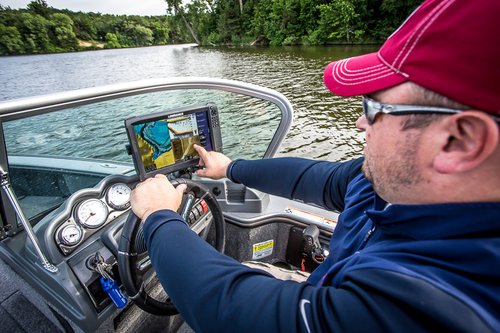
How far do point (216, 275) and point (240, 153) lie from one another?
1.84m

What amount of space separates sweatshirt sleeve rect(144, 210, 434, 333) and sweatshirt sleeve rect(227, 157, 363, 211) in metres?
0.60

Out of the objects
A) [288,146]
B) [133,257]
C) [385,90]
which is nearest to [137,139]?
[133,257]

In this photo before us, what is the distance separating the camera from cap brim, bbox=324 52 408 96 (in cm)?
57

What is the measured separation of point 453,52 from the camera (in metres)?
0.46

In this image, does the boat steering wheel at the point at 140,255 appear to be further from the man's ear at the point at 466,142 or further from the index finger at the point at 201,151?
the man's ear at the point at 466,142

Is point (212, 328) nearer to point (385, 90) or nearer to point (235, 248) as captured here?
point (385, 90)

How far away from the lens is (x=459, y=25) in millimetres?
450

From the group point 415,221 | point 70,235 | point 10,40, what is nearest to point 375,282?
point 415,221

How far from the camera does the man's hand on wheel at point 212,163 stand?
4.58ft

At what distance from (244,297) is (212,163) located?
2.99 feet

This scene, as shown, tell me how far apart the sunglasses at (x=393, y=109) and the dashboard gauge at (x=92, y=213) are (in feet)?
4.12

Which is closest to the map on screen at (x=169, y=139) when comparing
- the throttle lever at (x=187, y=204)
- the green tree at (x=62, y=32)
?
the throttle lever at (x=187, y=204)

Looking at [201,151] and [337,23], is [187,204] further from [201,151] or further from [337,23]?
[337,23]

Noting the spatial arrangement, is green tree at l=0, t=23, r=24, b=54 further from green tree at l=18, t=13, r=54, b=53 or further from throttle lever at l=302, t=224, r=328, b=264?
throttle lever at l=302, t=224, r=328, b=264
